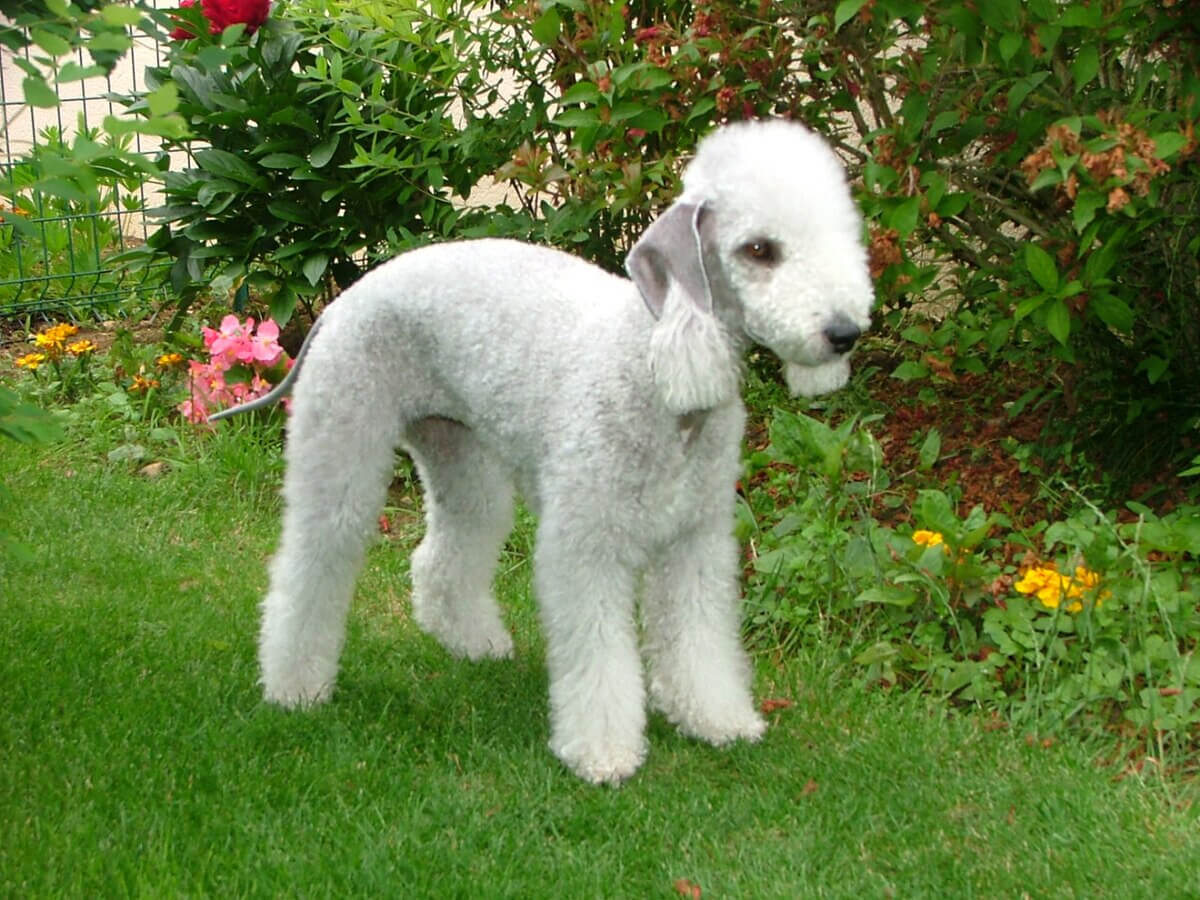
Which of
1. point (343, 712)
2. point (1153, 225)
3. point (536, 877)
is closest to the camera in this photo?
point (536, 877)

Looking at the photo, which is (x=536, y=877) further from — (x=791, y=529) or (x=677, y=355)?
(x=791, y=529)

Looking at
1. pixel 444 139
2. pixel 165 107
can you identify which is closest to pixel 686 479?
pixel 165 107

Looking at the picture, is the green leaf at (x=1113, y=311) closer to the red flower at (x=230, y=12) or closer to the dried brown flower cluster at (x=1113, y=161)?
the dried brown flower cluster at (x=1113, y=161)

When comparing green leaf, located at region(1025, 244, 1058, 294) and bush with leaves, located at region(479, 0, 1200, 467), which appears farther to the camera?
green leaf, located at region(1025, 244, 1058, 294)

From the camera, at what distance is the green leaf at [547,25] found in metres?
4.48

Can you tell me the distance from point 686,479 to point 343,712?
114cm

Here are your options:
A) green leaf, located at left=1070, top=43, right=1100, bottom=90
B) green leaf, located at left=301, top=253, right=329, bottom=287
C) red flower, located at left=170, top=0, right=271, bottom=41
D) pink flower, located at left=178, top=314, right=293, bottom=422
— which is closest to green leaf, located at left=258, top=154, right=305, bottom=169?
green leaf, located at left=301, top=253, right=329, bottom=287

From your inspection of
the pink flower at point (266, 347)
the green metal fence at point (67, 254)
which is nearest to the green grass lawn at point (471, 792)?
the pink flower at point (266, 347)

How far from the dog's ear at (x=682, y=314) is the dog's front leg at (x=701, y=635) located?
1.66ft

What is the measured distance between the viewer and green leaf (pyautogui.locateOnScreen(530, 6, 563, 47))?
4477 mm

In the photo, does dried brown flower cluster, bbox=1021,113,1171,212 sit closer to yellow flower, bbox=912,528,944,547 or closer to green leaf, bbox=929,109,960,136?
green leaf, bbox=929,109,960,136

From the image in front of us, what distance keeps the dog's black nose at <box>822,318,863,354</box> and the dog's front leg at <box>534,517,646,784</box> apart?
759mm

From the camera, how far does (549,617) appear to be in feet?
11.2

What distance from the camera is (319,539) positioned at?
3.74 m
